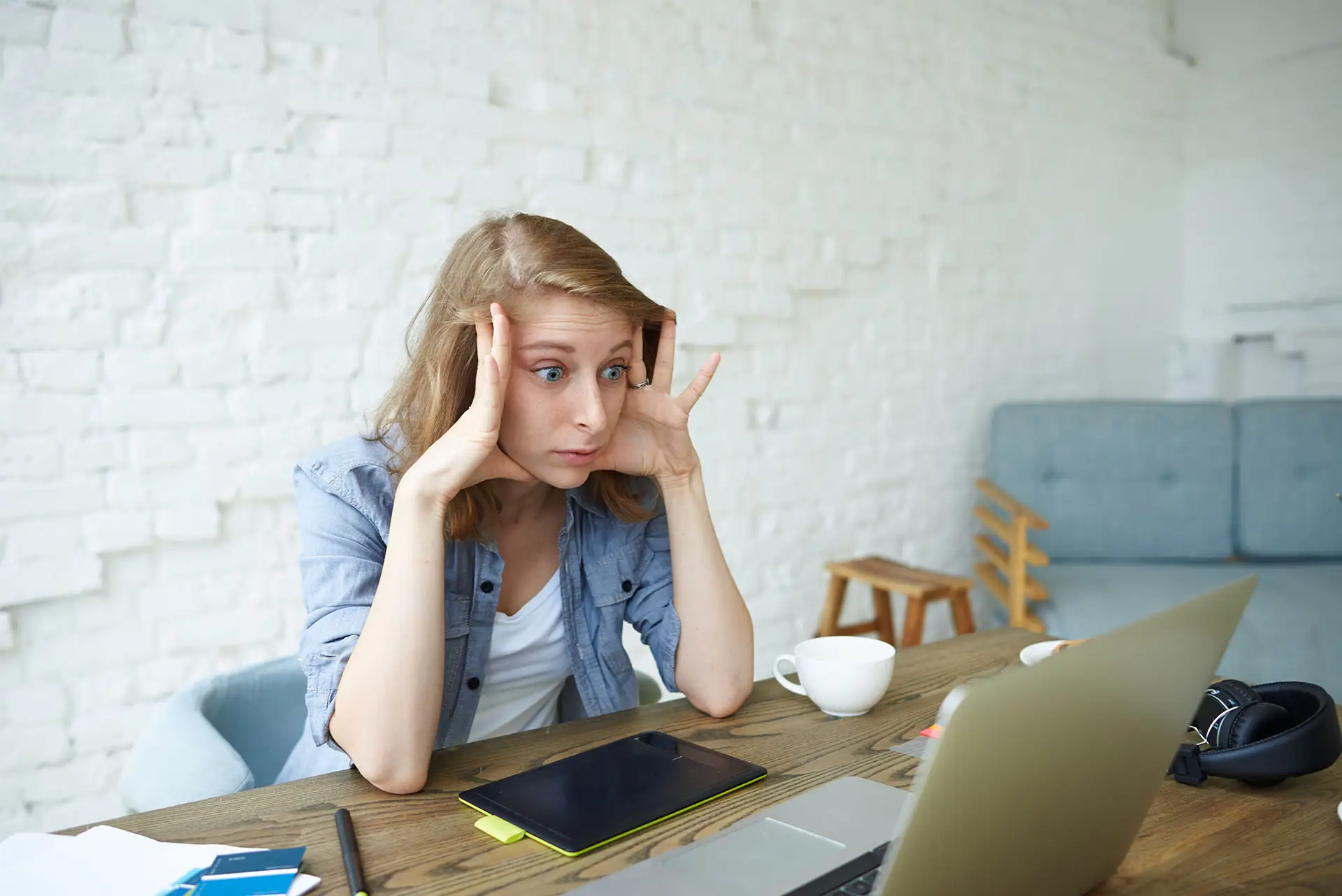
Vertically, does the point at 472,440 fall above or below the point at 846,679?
above

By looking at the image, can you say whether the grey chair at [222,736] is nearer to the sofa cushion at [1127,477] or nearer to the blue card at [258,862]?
the blue card at [258,862]

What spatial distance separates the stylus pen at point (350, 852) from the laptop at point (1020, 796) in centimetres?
17

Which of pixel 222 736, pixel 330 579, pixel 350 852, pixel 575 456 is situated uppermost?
pixel 575 456

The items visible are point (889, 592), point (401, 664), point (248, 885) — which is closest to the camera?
point (248, 885)

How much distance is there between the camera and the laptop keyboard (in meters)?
0.72

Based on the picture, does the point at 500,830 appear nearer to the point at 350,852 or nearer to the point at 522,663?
the point at 350,852

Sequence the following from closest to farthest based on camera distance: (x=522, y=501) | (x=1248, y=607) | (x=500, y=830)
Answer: (x=500, y=830), (x=522, y=501), (x=1248, y=607)

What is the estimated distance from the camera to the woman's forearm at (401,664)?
0.95 metres

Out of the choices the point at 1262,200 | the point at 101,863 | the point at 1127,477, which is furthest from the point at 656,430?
the point at 1262,200

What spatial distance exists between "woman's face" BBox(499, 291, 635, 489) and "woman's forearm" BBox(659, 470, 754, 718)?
0.61 ft

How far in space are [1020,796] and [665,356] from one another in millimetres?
919

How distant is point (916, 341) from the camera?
325 cm

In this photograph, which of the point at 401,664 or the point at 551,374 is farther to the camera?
the point at 551,374

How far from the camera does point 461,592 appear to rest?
1.24 meters
